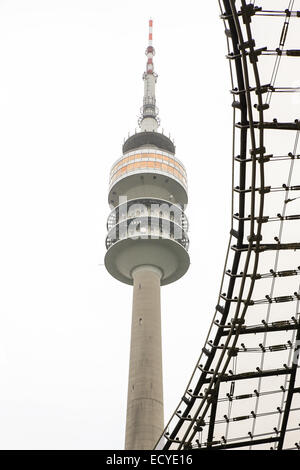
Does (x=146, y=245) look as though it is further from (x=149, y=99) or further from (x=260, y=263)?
(x=260, y=263)

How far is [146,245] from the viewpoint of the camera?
2005 inches

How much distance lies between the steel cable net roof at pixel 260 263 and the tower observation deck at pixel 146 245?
21797mm

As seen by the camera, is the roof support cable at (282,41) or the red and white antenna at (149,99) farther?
the red and white antenna at (149,99)

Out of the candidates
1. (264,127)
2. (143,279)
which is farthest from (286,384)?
(143,279)

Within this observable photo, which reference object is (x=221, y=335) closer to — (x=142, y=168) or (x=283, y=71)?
(x=283, y=71)

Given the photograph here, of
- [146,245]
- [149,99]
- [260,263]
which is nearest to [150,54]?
[149,99]

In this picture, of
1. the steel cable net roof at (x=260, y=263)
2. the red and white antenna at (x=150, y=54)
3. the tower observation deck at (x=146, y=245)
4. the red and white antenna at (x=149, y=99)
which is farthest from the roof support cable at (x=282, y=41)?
the red and white antenna at (x=150, y=54)

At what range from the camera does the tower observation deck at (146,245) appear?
43.5m

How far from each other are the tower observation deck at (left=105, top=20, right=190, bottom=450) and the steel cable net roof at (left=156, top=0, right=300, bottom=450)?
21797 millimetres

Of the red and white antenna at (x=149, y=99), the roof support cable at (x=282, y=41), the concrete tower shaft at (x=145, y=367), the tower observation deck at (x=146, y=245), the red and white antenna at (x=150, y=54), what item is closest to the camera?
the roof support cable at (x=282, y=41)

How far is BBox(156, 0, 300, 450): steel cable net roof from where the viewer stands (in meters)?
16.6

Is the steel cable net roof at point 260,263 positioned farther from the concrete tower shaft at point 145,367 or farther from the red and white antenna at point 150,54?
the red and white antenna at point 150,54

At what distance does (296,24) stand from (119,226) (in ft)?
124

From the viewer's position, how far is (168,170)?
182 feet
